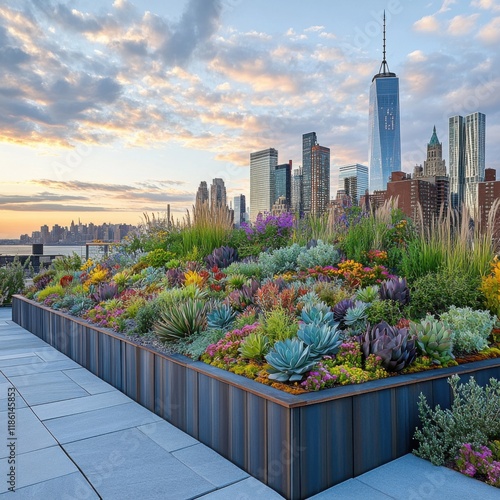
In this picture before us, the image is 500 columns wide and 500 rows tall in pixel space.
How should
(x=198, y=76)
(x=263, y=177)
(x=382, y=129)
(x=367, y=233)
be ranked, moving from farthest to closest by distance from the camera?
(x=382, y=129)
(x=263, y=177)
(x=198, y=76)
(x=367, y=233)

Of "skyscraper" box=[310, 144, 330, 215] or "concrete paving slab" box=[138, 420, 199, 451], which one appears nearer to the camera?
"concrete paving slab" box=[138, 420, 199, 451]

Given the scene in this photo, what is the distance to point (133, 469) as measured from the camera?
7.24 ft

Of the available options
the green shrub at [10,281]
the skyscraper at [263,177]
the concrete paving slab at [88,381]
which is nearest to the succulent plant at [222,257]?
the concrete paving slab at [88,381]

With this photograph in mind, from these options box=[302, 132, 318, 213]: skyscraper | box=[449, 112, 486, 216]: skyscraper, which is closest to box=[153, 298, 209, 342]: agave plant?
box=[302, 132, 318, 213]: skyscraper

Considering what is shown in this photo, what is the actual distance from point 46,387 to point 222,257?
10.3 feet

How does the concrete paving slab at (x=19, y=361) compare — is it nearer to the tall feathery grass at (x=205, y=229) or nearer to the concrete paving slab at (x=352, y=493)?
the tall feathery grass at (x=205, y=229)

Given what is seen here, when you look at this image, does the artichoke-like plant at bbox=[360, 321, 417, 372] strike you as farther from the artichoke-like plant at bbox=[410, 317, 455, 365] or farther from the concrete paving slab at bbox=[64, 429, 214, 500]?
the concrete paving slab at bbox=[64, 429, 214, 500]

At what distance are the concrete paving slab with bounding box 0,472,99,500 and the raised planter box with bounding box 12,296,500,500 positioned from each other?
737 millimetres

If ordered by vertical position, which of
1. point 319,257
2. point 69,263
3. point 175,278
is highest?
point 319,257

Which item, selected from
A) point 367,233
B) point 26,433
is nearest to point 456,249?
point 367,233

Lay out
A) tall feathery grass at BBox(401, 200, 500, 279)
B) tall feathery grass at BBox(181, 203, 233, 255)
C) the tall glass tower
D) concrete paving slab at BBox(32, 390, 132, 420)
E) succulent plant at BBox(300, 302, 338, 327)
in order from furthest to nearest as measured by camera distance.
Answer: the tall glass tower < tall feathery grass at BBox(181, 203, 233, 255) < tall feathery grass at BBox(401, 200, 500, 279) < concrete paving slab at BBox(32, 390, 132, 420) < succulent plant at BBox(300, 302, 338, 327)

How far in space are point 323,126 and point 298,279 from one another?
209 inches

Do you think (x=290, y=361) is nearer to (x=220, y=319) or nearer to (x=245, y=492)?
(x=245, y=492)

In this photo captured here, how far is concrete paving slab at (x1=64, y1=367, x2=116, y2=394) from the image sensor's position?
143 inches
